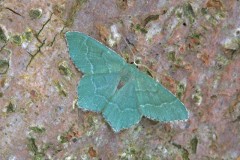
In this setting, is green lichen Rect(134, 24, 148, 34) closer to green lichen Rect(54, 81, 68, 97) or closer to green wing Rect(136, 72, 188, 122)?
green wing Rect(136, 72, 188, 122)

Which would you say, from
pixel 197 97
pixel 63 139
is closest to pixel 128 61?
A: pixel 197 97

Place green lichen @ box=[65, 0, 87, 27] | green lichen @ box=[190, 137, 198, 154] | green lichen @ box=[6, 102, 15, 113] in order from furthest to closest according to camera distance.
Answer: green lichen @ box=[190, 137, 198, 154]
green lichen @ box=[65, 0, 87, 27]
green lichen @ box=[6, 102, 15, 113]

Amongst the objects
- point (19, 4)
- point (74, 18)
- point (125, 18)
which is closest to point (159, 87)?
point (125, 18)

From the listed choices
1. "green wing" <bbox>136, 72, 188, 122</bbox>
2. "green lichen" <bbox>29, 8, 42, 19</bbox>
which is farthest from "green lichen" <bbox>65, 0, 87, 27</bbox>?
"green wing" <bbox>136, 72, 188, 122</bbox>

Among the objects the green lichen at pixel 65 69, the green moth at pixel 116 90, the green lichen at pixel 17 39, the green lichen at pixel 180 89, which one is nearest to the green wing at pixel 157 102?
the green moth at pixel 116 90

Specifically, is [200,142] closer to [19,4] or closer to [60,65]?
[60,65]

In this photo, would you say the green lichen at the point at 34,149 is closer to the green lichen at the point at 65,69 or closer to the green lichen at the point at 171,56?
the green lichen at the point at 65,69

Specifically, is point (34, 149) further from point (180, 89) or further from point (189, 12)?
point (189, 12)
